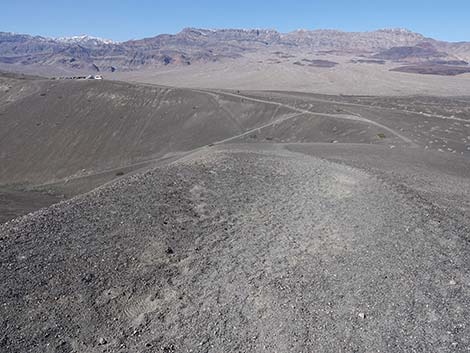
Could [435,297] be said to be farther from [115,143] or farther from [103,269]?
[115,143]

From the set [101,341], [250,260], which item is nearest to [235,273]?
[250,260]

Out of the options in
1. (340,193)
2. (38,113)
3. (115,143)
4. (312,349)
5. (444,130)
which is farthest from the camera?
(38,113)

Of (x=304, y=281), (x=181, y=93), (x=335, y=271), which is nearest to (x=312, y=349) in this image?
(x=304, y=281)

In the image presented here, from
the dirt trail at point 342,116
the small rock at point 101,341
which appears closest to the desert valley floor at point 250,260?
the small rock at point 101,341

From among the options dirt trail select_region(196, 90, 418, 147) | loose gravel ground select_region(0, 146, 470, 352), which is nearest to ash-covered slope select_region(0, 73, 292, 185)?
dirt trail select_region(196, 90, 418, 147)

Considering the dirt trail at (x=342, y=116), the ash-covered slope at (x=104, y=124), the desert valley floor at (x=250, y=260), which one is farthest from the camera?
the ash-covered slope at (x=104, y=124)

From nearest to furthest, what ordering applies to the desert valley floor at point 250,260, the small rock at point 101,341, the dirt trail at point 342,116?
1. the small rock at point 101,341
2. the desert valley floor at point 250,260
3. the dirt trail at point 342,116

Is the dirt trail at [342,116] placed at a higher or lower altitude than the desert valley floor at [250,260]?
lower

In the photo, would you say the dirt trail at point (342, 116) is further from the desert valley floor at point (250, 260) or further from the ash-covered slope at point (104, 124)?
the desert valley floor at point (250, 260)
